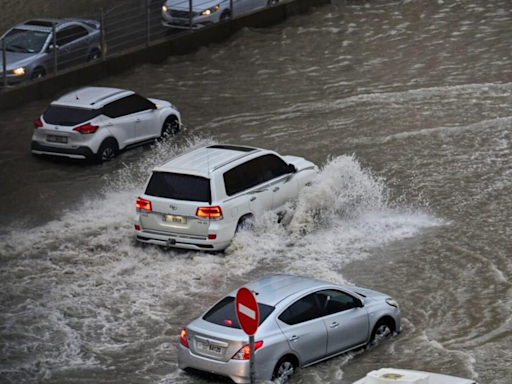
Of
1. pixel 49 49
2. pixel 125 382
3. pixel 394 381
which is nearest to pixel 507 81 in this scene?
pixel 49 49

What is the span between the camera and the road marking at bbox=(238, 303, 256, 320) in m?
11.5

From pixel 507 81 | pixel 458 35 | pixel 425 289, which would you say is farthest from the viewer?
pixel 458 35

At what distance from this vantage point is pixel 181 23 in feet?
109

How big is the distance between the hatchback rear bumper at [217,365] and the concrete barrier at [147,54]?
15385 millimetres

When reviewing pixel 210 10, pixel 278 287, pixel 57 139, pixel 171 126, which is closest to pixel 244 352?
pixel 278 287

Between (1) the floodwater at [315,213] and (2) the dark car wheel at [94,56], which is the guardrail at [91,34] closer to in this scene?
(2) the dark car wheel at [94,56]

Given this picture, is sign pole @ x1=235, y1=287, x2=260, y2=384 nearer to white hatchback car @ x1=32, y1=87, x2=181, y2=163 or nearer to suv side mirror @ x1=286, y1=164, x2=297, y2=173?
suv side mirror @ x1=286, y1=164, x2=297, y2=173

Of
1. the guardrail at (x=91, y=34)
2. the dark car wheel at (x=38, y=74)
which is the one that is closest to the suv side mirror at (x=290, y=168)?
the guardrail at (x=91, y=34)

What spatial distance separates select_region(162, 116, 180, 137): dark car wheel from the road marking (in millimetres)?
13680

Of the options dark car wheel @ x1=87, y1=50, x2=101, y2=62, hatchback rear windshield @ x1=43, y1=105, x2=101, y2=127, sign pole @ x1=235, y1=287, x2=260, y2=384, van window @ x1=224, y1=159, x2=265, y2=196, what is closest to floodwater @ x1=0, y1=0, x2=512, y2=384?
van window @ x1=224, y1=159, x2=265, y2=196

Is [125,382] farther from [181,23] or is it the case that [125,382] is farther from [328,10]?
[328,10]

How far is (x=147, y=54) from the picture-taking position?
31344 mm

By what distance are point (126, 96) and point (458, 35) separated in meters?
12.1

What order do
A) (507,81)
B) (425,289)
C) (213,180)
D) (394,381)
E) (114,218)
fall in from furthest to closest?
(507,81), (114,218), (213,180), (425,289), (394,381)
